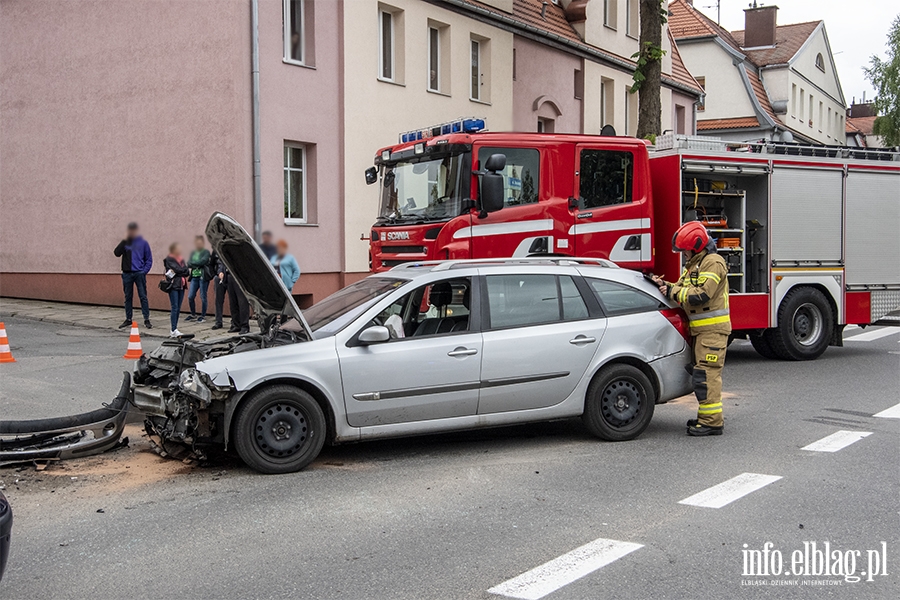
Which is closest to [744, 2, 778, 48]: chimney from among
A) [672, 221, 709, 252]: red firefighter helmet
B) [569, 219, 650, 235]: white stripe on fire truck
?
[569, 219, 650, 235]: white stripe on fire truck

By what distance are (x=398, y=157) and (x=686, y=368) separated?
16.8 feet

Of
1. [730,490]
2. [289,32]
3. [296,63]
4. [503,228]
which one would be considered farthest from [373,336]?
[289,32]

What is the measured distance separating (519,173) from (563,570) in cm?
685

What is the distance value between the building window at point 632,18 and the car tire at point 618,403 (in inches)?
952

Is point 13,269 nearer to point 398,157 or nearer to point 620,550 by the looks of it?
point 398,157

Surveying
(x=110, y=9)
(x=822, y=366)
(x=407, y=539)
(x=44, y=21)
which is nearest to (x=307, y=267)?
(x=110, y=9)

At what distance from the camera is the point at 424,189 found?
1109cm

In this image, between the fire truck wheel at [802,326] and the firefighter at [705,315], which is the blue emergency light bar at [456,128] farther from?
the fire truck wheel at [802,326]

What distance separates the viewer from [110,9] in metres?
18.6

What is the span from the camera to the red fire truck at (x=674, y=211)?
10656 millimetres

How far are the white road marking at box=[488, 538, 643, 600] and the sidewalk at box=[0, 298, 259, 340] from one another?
1040 cm

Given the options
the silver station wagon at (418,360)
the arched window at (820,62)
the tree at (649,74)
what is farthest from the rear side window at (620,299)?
the arched window at (820,62)

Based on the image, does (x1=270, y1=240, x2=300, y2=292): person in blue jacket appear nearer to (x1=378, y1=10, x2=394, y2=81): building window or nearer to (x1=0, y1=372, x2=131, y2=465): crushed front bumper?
(x1=0, y1=372, x2=131, y2=465): crushed front bumper

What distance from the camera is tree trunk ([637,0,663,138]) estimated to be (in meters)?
17.6
